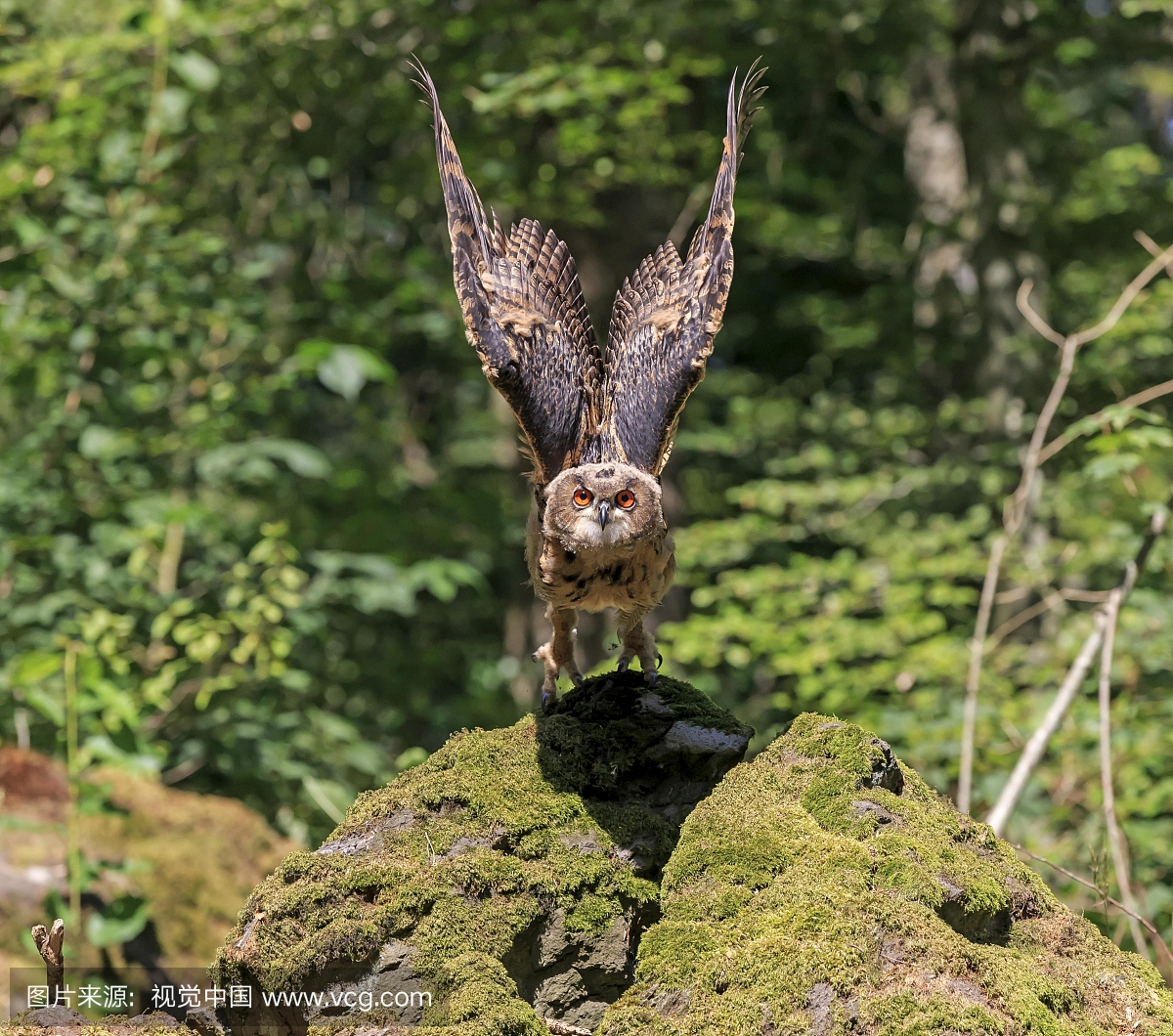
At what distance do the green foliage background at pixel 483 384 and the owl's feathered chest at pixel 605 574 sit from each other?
1978mm

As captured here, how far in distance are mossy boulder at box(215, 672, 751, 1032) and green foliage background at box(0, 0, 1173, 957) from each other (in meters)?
2.08

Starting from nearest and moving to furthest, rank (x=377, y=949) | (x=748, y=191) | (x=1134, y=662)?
(x=377, y=949)
(x=1134, y=662)
(x=748, y=191)

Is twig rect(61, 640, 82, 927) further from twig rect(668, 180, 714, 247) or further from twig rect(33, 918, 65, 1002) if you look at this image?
→ twig rect(668, 180, 714, 247)

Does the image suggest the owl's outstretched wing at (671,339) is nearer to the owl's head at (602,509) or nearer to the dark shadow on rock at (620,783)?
the owl's head at (602,509)

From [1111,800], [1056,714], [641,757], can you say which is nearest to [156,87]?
[641,757]

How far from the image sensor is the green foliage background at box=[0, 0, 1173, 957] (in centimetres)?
671

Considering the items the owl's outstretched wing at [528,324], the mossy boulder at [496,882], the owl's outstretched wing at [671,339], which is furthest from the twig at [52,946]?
the owl's outstretched wing at [671,339]

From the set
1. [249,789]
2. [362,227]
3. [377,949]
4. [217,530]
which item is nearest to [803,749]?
[377,949]

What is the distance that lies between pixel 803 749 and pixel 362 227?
899 cm

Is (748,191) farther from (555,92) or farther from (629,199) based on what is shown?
(555,92)

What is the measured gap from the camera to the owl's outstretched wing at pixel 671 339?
4.21 m

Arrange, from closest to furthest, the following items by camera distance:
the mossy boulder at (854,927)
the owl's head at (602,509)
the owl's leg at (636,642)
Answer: the mossy boulder at (854,927) < the owl's head at (602,509) < the owl's leg at (636,642)

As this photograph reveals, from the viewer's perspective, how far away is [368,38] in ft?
29.7

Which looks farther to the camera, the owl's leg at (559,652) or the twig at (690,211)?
the twig at (690,211)
